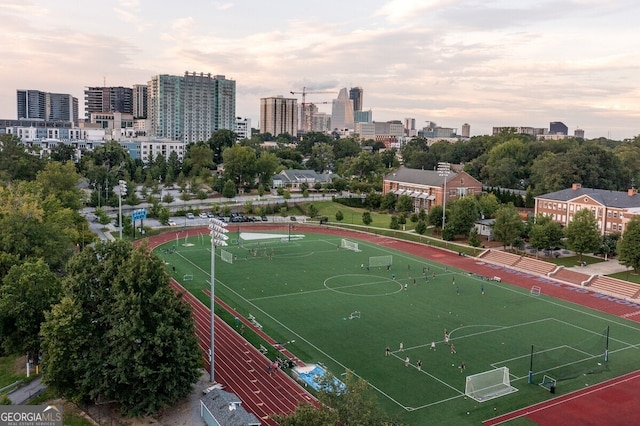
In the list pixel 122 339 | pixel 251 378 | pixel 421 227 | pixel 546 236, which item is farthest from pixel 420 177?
pixel 122 339

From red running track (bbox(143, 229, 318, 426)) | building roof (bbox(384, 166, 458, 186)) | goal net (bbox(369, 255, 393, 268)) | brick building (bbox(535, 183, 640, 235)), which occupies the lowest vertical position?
red running track (bbox(143, 229, 318, 426))

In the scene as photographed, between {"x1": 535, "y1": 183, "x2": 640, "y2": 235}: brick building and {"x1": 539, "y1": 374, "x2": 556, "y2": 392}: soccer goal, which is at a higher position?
{"x1": 535, "y1": 183, "x2": 640, "y2": 235}: brick building

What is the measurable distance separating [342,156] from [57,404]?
138 m

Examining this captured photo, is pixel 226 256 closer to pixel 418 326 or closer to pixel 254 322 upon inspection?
pixel 254 322

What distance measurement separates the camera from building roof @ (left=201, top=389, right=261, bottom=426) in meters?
23.5

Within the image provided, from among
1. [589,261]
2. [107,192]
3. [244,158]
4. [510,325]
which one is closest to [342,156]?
[244,158]

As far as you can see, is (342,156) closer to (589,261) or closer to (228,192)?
(228,192)

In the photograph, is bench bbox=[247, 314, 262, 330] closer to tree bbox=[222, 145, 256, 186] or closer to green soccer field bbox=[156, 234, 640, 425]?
green soccer field bbox=[156, 234, 640, 425]

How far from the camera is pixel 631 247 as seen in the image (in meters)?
50.9

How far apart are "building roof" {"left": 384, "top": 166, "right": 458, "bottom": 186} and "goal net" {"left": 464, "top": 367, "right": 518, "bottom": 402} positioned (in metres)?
62.0

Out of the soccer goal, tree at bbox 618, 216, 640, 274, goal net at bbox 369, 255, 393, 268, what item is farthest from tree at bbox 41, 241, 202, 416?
tree at bbox 618, 216, 640, 274

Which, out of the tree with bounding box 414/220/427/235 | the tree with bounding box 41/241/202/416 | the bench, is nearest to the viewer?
the tree with bounding box 41/241/202/416

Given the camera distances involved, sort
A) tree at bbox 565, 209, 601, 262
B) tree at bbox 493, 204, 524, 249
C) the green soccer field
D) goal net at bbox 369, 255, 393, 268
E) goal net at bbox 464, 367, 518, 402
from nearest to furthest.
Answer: goal net at bbox 464, 367, 518, 402 < the green soccer field < tree at bbox 565, 209, 601, 262 < goal net at bbox 369, 255, 393, 268 < tree at bbox 493, 204, 524, 249

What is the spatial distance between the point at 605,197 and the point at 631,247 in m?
18.8
